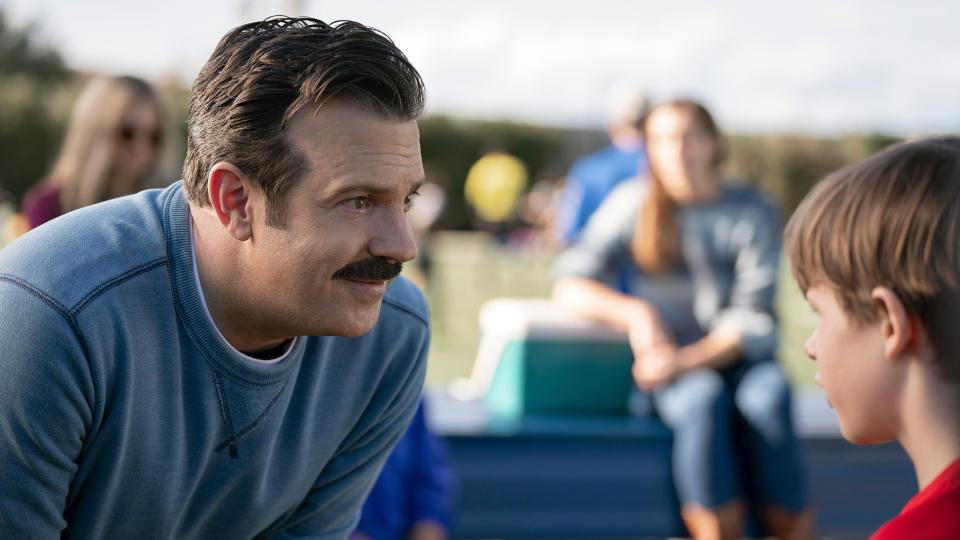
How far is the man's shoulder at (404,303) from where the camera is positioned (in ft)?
5.81

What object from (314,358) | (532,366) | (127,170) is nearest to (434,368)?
(532,366)

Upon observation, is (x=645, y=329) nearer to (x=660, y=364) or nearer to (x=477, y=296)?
(x=660, y=364)

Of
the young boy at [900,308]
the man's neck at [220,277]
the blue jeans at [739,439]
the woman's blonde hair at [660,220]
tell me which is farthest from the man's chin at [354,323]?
the woman's blonde hair at [660,220]

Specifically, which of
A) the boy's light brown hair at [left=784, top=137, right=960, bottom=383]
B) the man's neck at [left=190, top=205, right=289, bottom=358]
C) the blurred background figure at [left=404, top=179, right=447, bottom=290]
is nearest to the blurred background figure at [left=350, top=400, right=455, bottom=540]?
the man's neck at [left=190, top=205, right=289, bottom=358]

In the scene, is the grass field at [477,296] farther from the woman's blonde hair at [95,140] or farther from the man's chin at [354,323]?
the man's chin at [354,323]

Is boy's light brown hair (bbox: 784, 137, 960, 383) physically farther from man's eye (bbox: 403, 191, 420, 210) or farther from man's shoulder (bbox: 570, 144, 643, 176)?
man's shoulder (bbox: 570, 144, 643, 176)

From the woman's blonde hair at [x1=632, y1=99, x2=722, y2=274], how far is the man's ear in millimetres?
2652

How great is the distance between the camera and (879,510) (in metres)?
4.59

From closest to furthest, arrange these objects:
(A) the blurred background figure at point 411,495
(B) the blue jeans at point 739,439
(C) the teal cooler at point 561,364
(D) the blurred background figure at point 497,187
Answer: (A) the blurred background figure at point 411,495
(B) the blue jeans at point 739,439
(C) the teal cooler at point 561,364
(D) the blurred background figure at point 497,187

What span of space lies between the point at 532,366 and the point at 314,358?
2668 millimetres

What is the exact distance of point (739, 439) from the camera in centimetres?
380

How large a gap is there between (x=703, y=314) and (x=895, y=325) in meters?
2.62

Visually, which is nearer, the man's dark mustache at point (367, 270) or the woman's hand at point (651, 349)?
the man's dark mustache at point (367, 270)

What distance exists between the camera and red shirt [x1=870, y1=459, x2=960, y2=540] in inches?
51.8
